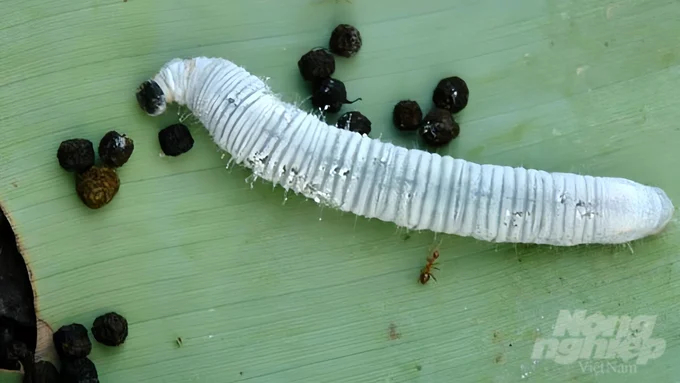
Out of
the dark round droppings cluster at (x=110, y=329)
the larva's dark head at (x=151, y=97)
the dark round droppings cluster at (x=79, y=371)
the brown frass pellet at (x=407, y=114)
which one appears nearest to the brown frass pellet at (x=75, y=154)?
the larva's dark head at (x=151, y=97)

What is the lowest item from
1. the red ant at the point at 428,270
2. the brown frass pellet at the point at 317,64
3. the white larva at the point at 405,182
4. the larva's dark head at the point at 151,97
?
the red ant at the point at 428,270

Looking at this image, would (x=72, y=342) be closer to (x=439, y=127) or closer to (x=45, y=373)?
(x=45, y=373)

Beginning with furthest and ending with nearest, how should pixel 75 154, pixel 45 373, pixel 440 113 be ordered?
pixel 440 113 → pixel 75 154 → pixel 45 373

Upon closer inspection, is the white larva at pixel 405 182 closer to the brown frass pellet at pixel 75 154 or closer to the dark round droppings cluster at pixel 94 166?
the dark round droppings cluster at pixel 94 166

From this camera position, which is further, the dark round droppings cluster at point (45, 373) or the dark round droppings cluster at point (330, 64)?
the dark round droppings cluster at point (330, 64)

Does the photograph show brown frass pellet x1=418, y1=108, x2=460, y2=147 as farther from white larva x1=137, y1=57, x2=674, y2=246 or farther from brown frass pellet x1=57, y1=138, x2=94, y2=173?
brown frass pellet x1=57, y1=138, x2=94, y2=173

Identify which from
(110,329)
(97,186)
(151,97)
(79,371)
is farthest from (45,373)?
(151,97)
